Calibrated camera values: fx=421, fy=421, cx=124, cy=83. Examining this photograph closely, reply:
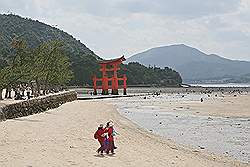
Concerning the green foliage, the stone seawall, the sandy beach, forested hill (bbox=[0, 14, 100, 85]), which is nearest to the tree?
the green foliage

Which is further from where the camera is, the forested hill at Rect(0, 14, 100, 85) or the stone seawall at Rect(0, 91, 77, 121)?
the forested hill at Rect(0, 14, 100, 85)

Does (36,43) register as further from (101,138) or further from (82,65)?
(101,138)

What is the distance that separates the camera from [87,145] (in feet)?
56.2

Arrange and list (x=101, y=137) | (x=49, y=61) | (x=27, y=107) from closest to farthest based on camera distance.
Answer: (x=101, y=137) → (x=27, y=107) → (x=49, y=61)

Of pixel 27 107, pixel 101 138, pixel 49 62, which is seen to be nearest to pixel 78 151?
pixel 101 138

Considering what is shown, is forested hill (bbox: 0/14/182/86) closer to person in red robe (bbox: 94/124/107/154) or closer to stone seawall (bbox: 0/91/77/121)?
stone seawall (bbox: 0/91/77/121)

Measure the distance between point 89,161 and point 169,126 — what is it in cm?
1818

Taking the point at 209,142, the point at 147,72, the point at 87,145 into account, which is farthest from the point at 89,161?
the point at 147,72

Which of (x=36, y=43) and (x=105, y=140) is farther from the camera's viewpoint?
(x=36, y=43)

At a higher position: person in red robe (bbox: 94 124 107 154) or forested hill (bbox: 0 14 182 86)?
forested hill (bbox: 0 14 182 86)

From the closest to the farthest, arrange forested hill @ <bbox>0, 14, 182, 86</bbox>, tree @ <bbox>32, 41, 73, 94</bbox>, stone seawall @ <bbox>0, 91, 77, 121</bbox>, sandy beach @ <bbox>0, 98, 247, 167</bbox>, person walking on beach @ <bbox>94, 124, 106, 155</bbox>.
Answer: sandy beach @ <bbox>0, 98, 247, 167</bbox>, person walking on beach @ <bbox>94, 124, 106, 155</bbox>, stone seawall @ <bbox>0, 91, 77, 121</bbox>, tree @ <bbox>32, 41, 73, 94</bbox>, forested hill @ <bbox>0, 14, 182, 86</bbox>

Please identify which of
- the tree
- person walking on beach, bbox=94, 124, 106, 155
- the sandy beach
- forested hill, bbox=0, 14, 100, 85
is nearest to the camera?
the sandy beach

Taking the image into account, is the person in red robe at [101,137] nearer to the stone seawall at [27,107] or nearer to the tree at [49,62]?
the stone seawall at [27,107]

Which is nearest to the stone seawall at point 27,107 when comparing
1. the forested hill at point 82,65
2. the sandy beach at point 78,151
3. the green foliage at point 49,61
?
the sandy beach at point 78,151
